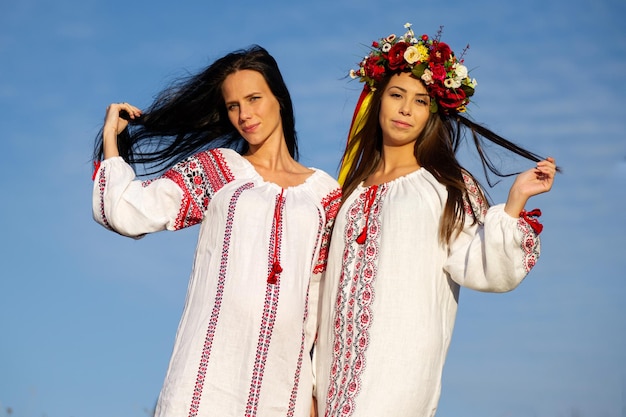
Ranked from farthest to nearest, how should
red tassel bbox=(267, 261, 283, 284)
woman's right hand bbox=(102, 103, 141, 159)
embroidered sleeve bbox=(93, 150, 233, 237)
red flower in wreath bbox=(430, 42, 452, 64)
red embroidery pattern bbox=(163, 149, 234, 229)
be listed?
1. red flower in wreath bbox=(430, 42, 452, 64)
2. woman's right hand bbox=(102, 103, 141, 159)
3. red embroidery pattern bbox=(163, 149, 234, 229)
4. embroidered sleeve bbox=(93, 150, 233, 237)
5. red tassel bbox=(267, 261, 283, 284)

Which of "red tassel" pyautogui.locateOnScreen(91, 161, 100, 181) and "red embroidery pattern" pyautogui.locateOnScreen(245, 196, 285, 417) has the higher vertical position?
"red tassel" pyautogui.locateOnScreen(91, 161, 100, 181)

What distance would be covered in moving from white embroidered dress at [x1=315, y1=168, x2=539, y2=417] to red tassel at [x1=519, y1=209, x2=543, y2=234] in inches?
1.4

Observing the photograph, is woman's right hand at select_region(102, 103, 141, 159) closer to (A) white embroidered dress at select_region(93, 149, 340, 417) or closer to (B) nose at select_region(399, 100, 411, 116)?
(A) white embroidered dress at select_region(93, 149, 340, 417)

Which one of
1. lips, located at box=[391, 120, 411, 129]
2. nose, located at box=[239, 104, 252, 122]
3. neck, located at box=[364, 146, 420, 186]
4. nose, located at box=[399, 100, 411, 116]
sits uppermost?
nose, located at box=[399, 100, 411, 116]

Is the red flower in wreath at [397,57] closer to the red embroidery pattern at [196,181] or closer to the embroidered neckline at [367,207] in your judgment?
the embroidered neckline at [367,207]

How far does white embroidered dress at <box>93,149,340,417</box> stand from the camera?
513cm

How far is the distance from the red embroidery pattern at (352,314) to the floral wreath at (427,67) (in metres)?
0.61

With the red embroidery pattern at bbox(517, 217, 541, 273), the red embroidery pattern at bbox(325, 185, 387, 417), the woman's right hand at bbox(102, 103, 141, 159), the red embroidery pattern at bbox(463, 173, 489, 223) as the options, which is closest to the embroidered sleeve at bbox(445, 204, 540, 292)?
the red embroidery pattern at bbox(517, 217, 541, 273)

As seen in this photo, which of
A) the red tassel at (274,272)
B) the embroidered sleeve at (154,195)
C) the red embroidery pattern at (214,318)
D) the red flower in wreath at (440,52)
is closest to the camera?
the red embroidery pattern at (214,318)

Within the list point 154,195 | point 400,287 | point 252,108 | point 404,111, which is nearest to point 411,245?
point 400,287

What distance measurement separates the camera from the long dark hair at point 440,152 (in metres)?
5.38

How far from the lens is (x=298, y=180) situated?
5.66 m

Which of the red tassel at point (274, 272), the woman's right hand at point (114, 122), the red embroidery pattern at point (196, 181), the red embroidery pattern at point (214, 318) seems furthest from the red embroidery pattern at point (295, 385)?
the woman's right hand at point (114, 122)

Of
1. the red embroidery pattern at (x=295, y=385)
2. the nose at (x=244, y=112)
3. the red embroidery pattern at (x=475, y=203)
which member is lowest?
the red embroidery pattern at (x=295, y=385)
